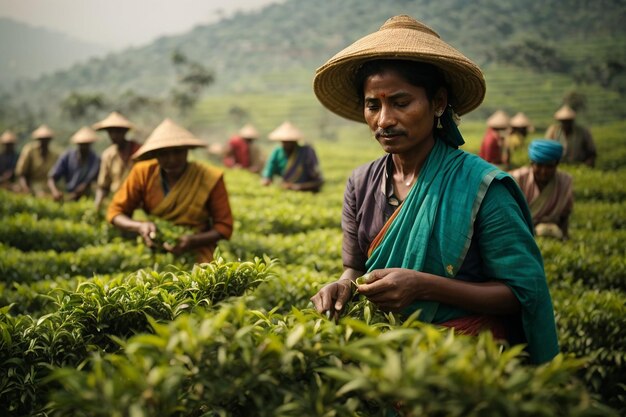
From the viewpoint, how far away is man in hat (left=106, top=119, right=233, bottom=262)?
4.38m

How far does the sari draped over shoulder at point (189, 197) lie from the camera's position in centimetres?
438

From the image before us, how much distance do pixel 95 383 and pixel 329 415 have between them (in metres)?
0.61

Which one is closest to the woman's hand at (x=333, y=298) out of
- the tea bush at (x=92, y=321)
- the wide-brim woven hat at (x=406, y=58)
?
the tea bush at (x=92, y=321)

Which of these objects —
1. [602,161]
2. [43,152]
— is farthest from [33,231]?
[602,161]

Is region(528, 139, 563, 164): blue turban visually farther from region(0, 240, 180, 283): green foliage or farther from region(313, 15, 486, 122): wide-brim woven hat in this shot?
region(0, 240, 180, 283): green foliage

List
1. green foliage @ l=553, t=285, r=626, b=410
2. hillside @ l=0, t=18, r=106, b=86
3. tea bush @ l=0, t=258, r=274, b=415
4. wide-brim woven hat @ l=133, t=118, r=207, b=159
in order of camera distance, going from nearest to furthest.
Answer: tea bush @ l=0, t=258, r=274, b=415
green foliage @ l=553, t=285, r=626, b=410
wide-brim woven hat @ l=133, t=118, r=207, b=159
hillside @ l=0, t=18, r=106, b=86

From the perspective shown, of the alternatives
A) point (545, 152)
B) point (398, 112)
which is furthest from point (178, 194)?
point (545, 152)

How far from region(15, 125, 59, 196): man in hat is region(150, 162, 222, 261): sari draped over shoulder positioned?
8163 mm

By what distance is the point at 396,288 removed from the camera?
181 centimetres

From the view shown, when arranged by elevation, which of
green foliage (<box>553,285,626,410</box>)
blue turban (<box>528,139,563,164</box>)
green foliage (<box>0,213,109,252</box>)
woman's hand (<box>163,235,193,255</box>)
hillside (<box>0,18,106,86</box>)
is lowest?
green foliage (<box>553,285,626,410</box>)

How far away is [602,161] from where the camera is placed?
48.5ft

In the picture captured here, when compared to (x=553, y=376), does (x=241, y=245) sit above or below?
below

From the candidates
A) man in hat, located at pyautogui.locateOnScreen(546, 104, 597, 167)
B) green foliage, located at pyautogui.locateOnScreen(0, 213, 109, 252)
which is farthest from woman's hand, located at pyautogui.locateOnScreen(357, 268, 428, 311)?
man in hat, located at pyautogui.locateOnScreen(546, 104, 597, 167)

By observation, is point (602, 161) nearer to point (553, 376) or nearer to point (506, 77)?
point (553, 376)
